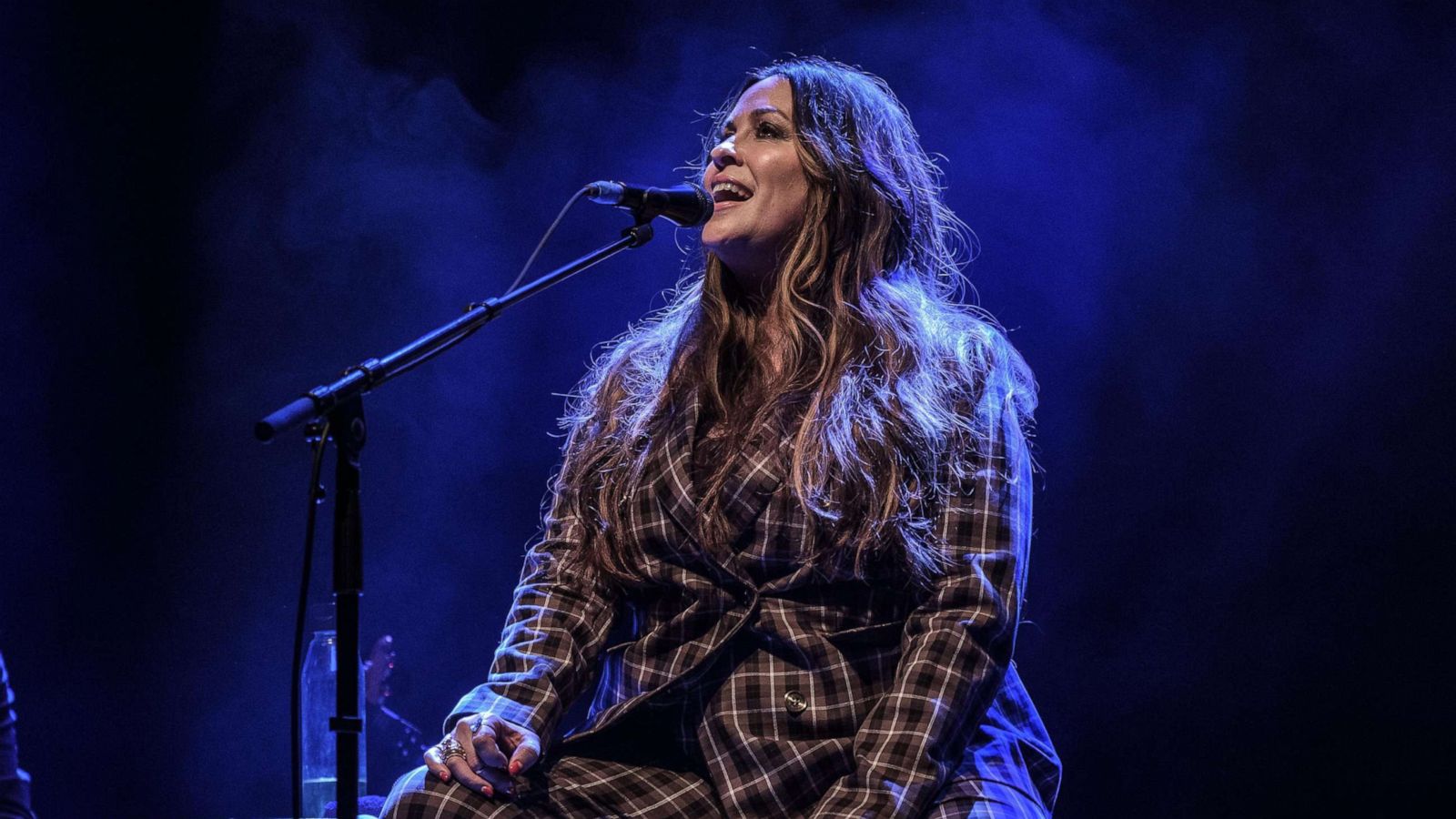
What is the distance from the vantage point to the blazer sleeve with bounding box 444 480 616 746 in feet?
6.39

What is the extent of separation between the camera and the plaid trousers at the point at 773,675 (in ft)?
5.86

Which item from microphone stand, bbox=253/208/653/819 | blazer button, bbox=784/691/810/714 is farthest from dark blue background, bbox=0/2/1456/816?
microphone stand, bbox=253/208/653/819

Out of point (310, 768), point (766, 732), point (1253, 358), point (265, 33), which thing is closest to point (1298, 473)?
point (1253, 358)

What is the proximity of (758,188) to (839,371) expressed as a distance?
0.41 m

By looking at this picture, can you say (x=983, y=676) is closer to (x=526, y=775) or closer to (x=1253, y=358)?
(x=526, y=775)

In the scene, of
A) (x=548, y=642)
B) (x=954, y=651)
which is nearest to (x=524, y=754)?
(x=548, y=642)

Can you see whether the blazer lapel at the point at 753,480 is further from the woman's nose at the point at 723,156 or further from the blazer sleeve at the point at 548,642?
the woman's nose at the point at 723,156

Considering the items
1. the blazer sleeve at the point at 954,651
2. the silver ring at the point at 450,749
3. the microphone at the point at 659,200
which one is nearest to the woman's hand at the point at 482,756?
the silver ring at the point at 450,749

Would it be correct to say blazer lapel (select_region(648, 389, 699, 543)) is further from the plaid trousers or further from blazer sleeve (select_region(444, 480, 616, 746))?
blazer sleeve (select_region(444, 480, 616, 746))

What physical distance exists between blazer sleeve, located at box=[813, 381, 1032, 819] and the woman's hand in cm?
45

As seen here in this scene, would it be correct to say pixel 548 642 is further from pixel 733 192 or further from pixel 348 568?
pixel 733 192

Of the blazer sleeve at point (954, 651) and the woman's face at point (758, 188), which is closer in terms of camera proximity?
the blazer sleeve at point (954, 651)

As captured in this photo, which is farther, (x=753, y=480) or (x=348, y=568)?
(x=753, y=480)

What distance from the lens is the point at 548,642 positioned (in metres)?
2.08
